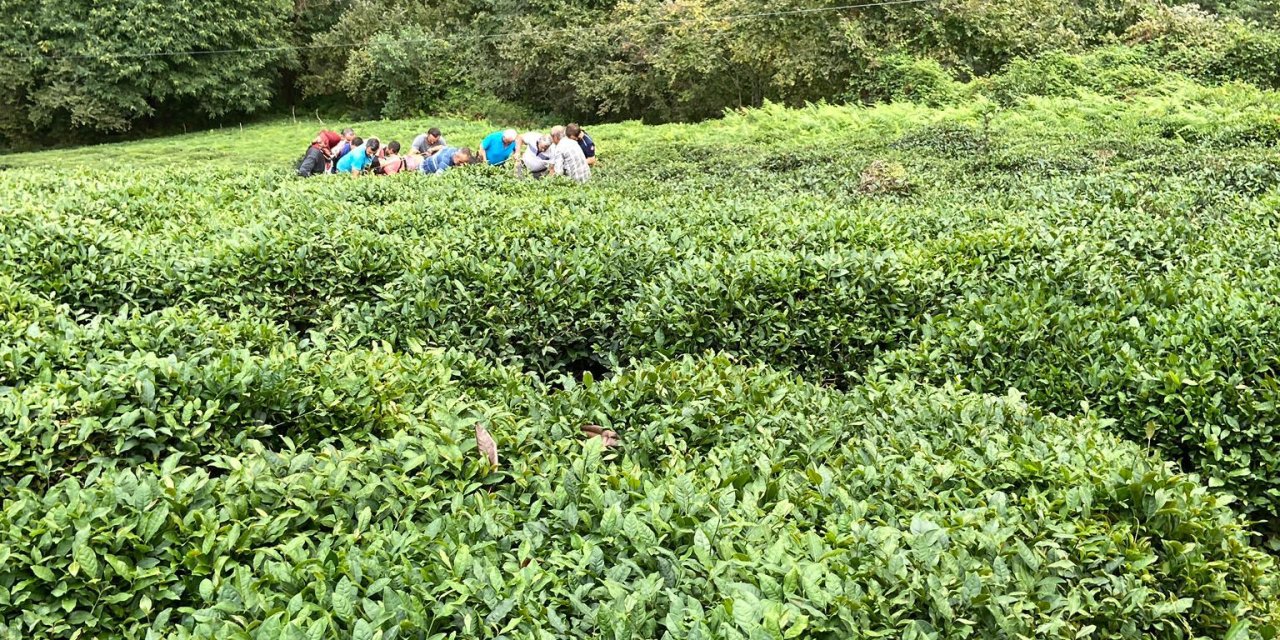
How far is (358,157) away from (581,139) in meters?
3.10

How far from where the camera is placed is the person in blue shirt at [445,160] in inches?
459

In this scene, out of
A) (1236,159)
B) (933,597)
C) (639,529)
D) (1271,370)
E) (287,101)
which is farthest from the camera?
(287,101)

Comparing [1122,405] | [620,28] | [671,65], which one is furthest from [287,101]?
[1122,405]

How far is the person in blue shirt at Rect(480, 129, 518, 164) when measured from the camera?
40.2 feet

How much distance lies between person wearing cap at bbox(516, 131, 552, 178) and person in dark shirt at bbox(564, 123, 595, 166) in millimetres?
430

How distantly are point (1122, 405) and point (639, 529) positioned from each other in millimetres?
2508

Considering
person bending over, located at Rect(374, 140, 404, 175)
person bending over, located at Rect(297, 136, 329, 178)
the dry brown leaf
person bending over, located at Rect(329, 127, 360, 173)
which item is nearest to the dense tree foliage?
person bending over, located at Rect(374, 140, 404, 175)

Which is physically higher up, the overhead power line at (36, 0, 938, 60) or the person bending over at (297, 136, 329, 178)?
the overhead power line at (36, 0, 938, 60)

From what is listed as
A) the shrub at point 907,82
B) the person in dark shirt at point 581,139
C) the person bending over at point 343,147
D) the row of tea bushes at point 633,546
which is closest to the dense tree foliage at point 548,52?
the shrub at point 907,82

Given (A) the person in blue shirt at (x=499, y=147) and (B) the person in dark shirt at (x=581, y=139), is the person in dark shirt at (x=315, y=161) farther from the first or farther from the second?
(B) the person in dark shirt at (x=581, y=139)

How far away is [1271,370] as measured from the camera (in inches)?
140

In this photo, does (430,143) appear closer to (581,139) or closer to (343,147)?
(343,147)

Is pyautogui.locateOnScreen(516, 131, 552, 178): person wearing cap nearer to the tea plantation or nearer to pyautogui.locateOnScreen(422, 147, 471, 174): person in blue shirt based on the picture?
pyautogui.locateOnScreen(422, 147, 471, 174): person in blue shirt

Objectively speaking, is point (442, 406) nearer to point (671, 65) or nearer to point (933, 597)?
point (933, 597)
